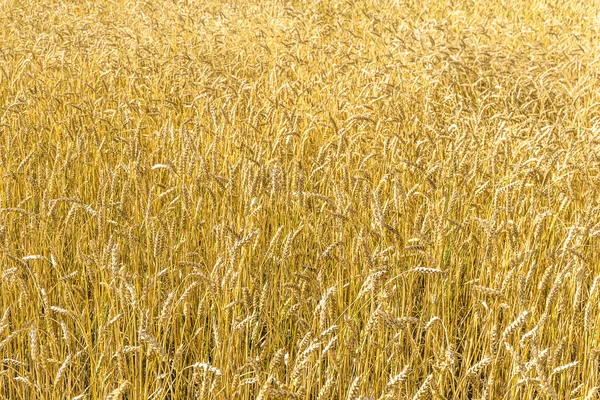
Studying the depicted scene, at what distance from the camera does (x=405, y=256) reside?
2006 mm

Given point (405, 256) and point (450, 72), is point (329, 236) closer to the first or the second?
point (405, 256)

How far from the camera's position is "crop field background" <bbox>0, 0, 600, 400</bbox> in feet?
5.00

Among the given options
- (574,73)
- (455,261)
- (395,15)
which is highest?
(395,15)

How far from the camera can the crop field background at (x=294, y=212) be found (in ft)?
5.00

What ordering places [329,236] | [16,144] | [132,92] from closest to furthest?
[329,236] → [16,144] → [132,92]

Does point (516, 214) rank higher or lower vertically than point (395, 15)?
lower

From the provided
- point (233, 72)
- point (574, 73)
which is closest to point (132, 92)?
point (233, 72)

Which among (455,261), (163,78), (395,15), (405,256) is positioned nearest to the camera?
(405,256)

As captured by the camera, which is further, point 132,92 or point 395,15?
point 395,15

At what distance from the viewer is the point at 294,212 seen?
2352 millimetres

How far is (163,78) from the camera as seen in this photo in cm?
390

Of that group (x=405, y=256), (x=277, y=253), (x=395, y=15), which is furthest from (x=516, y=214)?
(x=395, y=15)

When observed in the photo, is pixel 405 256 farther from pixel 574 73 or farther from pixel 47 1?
pixel 47 1

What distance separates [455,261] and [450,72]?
6.60ft
